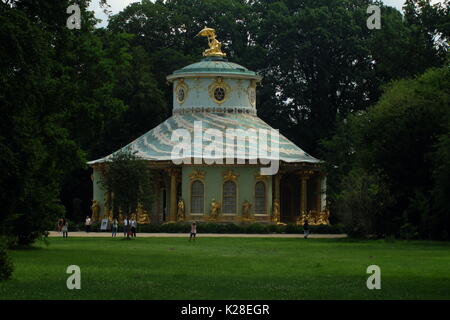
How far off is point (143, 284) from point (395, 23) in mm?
62401

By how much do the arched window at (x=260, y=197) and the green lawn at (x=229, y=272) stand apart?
86.1 feet

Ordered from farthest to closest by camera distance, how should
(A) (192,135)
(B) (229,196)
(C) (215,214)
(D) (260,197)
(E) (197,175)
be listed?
(A) (192,135), (D) (260,197), (B) (229,196), (E) (197,175), (C) (215,214)

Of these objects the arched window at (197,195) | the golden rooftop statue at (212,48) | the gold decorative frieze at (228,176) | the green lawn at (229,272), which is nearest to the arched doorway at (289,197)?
the gold decorative frieze at (228,176)

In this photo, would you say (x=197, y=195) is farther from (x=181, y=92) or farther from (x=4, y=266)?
(x=4, y=266)

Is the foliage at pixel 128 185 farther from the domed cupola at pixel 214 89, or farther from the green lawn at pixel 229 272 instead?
the domed cupola at pixel 214 89

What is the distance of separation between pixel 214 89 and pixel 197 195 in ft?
31.1

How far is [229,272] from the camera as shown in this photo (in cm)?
2936

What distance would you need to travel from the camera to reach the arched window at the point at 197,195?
71.2 m

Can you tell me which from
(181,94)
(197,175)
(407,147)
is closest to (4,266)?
(407,147)

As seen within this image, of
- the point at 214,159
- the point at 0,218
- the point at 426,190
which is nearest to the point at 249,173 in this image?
the point at 214,159

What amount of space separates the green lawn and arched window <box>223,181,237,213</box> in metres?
25.5

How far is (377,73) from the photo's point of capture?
285 ft
